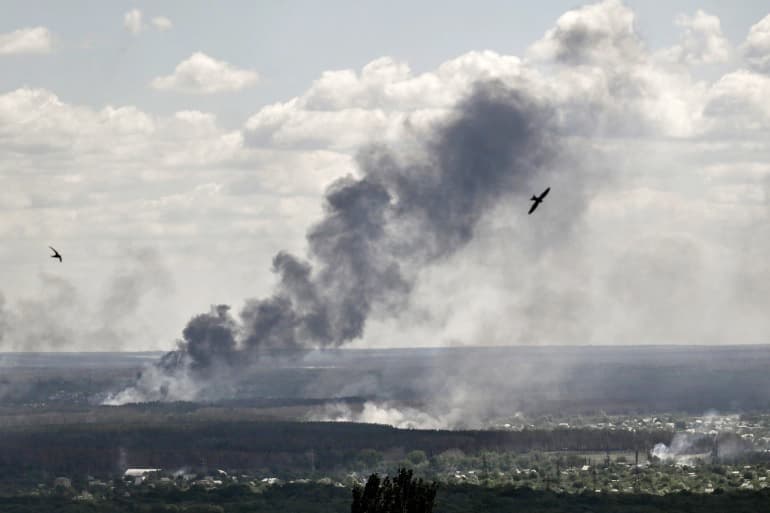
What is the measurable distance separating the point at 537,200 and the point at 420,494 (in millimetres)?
24500

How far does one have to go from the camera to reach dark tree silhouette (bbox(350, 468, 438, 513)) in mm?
138250

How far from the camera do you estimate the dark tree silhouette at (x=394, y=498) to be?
13825 cm

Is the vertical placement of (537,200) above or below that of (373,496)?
above

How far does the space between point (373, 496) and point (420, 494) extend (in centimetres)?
376

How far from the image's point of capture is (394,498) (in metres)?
141

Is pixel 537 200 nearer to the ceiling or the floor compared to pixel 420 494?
nearer to the ceiling

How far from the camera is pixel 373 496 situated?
5472 inches

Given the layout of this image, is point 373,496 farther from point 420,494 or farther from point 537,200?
point 537,200

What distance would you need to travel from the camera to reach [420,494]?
138 m

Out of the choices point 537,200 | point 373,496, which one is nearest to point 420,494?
point 373,496
